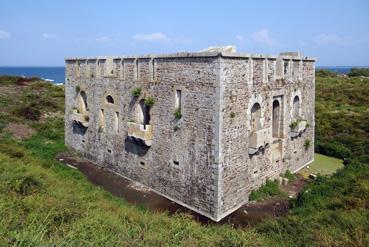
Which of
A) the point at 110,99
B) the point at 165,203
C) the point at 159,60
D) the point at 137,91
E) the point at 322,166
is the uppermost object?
the point at 159,60

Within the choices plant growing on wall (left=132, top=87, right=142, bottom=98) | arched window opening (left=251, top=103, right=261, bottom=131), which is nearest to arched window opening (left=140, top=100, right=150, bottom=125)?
plant growing on wall (left=132, top=87, right=142, bottom=98)

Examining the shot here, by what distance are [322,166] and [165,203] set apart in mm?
9097

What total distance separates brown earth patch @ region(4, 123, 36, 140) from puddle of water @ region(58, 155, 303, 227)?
288 inches

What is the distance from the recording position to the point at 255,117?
12.6m

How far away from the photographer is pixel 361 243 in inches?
219

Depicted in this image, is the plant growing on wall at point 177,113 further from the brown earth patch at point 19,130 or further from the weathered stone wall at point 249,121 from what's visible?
the brown earth patch at point 19,130

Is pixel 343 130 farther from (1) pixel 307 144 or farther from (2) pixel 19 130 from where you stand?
(2) pixel 19 130

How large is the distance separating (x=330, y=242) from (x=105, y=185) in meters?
10.2

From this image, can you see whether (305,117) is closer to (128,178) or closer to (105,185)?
(128,178)

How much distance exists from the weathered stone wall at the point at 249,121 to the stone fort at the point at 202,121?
0.12 ft

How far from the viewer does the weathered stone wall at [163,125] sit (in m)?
10.9

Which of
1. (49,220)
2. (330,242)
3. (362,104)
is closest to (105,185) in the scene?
(49,220)

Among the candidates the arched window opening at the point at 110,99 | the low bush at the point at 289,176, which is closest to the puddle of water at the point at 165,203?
the low bush at the point at 289,176

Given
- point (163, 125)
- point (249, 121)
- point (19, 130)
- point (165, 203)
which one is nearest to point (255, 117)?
point (249, 121)
